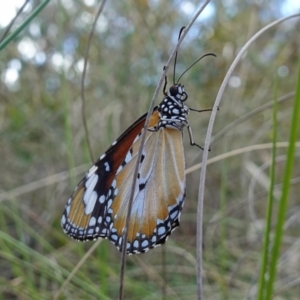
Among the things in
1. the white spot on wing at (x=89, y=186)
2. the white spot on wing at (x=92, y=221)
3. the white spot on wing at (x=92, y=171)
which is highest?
the white spot on wing at (x=92, y=171)

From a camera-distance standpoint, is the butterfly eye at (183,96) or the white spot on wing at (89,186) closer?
the butterfly eye at (183,96)

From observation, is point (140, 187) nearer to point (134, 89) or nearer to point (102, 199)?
→ point (102, 199)

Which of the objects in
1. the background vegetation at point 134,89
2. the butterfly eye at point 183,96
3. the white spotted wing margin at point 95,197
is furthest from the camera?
the background vegetation at point 134,89

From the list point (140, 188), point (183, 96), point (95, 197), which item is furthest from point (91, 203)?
point (183, 96)

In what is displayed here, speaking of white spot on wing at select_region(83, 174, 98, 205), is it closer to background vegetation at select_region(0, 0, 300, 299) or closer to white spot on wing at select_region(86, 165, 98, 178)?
white spot on wing at select_region(86, 165, 98, 178)

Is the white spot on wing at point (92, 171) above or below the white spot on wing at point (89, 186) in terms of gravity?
above

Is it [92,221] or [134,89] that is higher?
[134,89]

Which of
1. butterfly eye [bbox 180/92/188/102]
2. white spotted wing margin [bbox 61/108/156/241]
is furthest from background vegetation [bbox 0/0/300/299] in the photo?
butterfly eye [bbox 180/92/188/102]

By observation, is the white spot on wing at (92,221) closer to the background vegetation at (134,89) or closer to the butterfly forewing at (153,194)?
the butterfly forewing at (153,194)

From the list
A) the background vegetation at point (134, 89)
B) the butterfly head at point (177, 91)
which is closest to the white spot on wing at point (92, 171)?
the butterfly head at point (177, 91)
